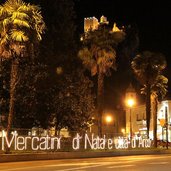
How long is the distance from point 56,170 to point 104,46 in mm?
32372

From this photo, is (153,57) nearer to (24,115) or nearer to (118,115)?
(24,115)

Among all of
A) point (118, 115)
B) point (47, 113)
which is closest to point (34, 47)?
point (47, 113)

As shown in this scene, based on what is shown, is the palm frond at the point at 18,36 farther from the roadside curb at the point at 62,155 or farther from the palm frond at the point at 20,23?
the roadside curb at the point at 62,155

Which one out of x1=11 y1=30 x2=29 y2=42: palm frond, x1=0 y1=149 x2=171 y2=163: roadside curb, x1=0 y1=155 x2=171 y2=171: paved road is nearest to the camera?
x1=0 y1=155 x2=171 y2=171: paved road

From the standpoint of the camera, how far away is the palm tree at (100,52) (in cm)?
5362

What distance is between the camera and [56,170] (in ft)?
74.3

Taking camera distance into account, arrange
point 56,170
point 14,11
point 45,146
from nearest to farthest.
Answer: point 56,170
point 14,11
point 45,146

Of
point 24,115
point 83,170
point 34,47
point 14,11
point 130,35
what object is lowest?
point 83,170

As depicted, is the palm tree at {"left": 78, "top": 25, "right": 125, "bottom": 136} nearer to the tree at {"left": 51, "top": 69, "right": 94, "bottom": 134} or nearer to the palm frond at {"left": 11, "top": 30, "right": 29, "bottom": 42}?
the tree at {"left": 51, "top": 69, "right": 94, "bottom": 134}

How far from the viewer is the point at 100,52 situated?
53.8 m

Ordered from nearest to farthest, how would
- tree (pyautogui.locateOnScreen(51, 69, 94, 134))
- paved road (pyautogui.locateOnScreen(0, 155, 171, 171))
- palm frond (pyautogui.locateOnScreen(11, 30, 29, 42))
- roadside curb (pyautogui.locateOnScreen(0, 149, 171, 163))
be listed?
paved road (pyautogui.locateOnScreen(0, 155, 171, 171))
roadside curb (pyautogui.locateOnScreen(0, 149, 171, 163))
palm frond (pyautogui.locateOnScreen(11, 30, 29, 42))
tree (pyautogui.locateOnScreen(51, 69, 94, 134))

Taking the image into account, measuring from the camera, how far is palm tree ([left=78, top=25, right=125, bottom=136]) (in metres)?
53.6

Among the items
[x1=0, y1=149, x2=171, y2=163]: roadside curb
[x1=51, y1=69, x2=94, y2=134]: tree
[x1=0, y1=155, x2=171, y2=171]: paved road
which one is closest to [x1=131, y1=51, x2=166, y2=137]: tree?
[x1=51, y1=69, x2=94, y2=134]: tree

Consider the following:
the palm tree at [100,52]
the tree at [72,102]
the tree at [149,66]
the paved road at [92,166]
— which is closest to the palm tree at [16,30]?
the paved road at [92,166]
